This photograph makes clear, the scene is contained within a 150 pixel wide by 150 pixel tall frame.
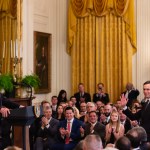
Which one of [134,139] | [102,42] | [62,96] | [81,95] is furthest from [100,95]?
→ [134,139]

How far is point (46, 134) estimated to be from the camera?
A: 729cm

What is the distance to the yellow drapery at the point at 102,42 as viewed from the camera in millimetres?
12164

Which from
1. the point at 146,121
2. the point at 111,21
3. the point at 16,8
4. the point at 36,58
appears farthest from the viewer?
the point at 111,21

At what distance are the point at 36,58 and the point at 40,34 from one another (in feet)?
2.49

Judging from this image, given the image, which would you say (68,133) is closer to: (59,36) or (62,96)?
(62,96)

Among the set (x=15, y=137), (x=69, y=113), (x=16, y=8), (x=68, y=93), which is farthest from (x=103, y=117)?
(x=68, y=93)

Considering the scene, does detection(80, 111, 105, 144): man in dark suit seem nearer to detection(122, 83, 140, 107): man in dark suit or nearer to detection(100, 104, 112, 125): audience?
detection(100, 104, 112, 125): audience

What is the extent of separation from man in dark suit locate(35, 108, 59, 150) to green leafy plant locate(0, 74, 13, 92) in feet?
6.66

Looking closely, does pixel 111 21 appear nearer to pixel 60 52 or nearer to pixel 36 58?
pixel 60 52

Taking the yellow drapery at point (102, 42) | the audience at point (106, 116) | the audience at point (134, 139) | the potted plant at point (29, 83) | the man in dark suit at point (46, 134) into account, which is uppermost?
the yellow drapery at point (102, 42)

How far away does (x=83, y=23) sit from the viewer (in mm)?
12609

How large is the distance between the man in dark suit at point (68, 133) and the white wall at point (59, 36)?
12.8 ft

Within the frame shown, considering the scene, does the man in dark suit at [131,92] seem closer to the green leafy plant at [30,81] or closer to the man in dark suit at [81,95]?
the man in dark suit at [81,95]

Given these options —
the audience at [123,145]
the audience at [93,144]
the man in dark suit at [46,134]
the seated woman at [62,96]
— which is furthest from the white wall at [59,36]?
the audience at [123,145]
